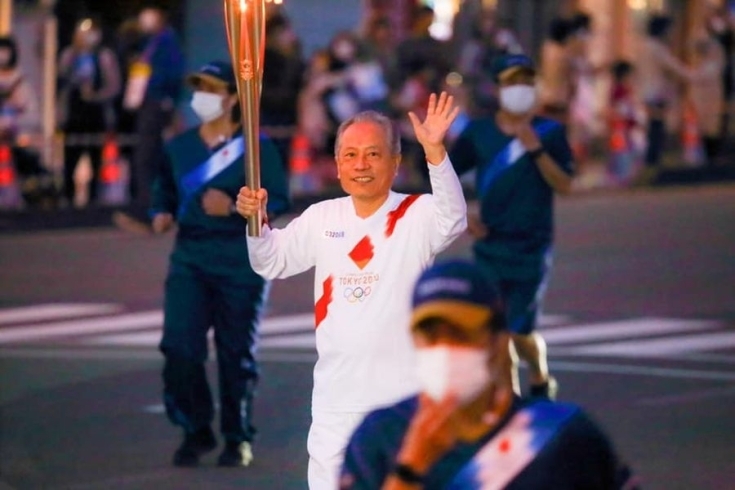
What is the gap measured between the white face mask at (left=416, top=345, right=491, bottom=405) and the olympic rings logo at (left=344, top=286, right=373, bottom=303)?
8.29ft

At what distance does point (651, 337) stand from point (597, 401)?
8.90 feet

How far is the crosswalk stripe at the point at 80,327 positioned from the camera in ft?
45.3

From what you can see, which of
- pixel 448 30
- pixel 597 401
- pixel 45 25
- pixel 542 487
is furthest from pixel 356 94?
pixel 542 487

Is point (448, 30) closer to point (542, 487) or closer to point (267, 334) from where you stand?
point (267, 334)

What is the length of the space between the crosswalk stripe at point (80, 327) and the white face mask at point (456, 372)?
1030 centimetres

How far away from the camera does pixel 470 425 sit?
3590mm

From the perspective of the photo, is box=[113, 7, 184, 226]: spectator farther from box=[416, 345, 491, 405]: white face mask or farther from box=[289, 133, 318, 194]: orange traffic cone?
box=[416, 345, 491, 405]: white face mask

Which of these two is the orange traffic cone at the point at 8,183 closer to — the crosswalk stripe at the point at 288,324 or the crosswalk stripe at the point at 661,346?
the crosswalk stripe at the point at 288,324

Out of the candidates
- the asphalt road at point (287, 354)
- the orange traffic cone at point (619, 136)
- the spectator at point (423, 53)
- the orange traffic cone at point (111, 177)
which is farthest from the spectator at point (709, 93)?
the orange traffic cone at point (111, 177)

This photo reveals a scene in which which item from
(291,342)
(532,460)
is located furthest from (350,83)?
(532,460)

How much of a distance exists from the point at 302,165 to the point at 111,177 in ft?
7.60

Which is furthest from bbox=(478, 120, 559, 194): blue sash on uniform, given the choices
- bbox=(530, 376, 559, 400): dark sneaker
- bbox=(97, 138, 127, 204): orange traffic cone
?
bbox=(97, 138, 127, 204): orange traffic cone

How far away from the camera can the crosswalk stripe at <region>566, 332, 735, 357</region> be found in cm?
1289

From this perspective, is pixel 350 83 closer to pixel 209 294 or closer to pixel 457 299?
pixel 209 294
